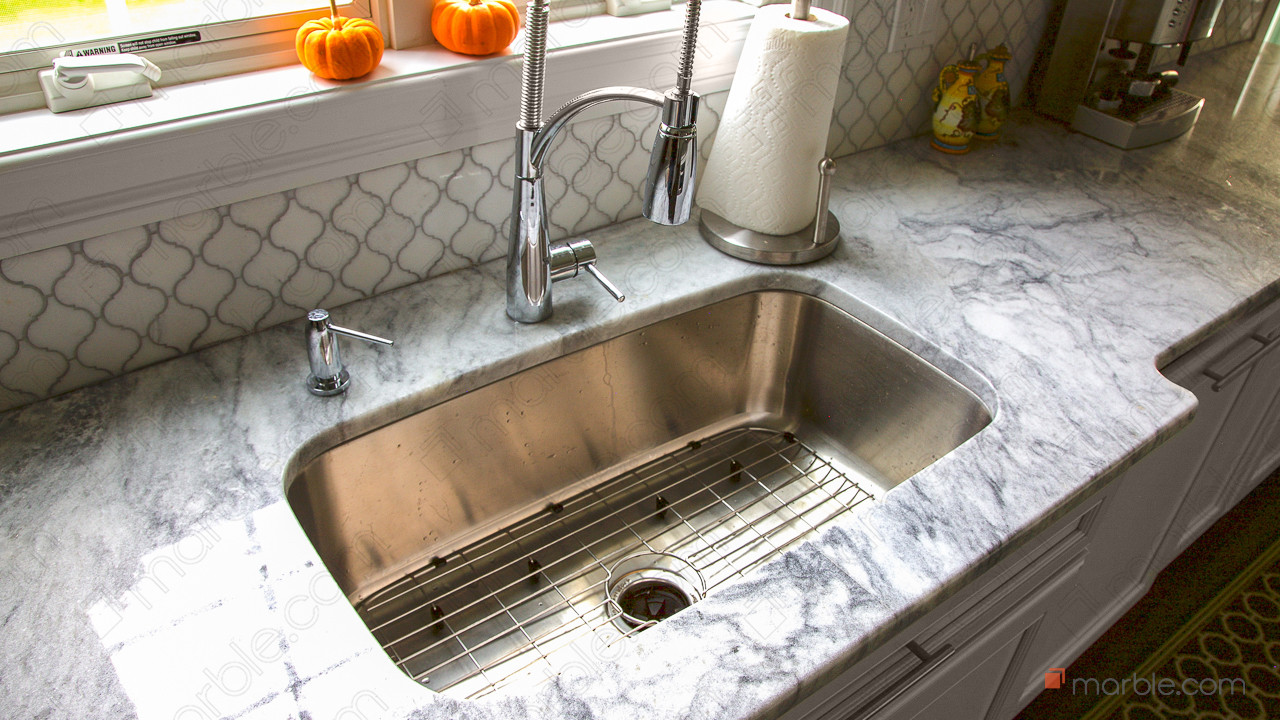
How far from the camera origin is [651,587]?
1144 millimetres

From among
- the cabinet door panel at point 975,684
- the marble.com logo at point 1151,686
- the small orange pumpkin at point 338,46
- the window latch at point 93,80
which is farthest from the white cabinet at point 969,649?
the window latch at point 93,80

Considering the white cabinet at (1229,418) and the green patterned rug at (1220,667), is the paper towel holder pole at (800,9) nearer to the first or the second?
the white cabinet at (1229,418)

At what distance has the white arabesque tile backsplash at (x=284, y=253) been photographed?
97 cm

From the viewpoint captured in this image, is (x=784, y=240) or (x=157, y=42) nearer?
(x=157, y=42)

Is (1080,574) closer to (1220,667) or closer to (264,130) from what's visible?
(1220,667)

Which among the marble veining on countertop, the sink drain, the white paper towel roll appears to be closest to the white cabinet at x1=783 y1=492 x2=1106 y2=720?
the marble veining on countertop

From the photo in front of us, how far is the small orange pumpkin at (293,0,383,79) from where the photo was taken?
101 cm

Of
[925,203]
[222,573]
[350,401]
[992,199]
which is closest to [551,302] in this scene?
[350,401]

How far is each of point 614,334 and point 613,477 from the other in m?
→ 0.22

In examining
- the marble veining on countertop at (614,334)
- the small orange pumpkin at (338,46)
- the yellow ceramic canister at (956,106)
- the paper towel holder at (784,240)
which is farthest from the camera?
the yellow ceramic canister at (956,106)

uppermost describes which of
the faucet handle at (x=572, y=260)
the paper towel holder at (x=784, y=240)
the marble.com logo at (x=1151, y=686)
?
the faucet handle at (x=572, y=260)

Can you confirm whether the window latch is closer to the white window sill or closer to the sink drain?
the white window sill

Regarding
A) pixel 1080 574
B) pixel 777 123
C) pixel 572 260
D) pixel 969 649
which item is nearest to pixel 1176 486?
pixel 1080 574

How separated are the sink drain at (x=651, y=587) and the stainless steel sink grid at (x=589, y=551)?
11 mm
